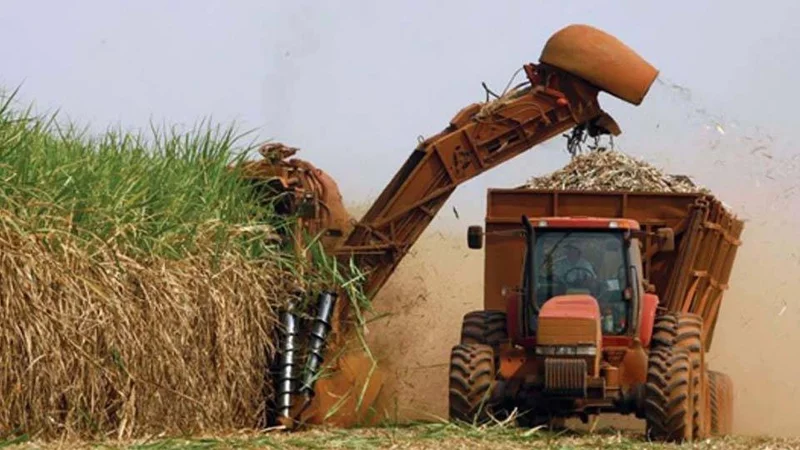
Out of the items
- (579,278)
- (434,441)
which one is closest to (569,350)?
(579,278)

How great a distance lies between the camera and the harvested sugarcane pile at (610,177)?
1833 cm

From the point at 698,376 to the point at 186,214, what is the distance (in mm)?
4828

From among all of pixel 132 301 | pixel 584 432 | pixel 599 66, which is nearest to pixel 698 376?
pixel 584 432

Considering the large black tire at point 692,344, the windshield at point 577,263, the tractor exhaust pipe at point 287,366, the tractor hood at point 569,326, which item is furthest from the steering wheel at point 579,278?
the tractor exhaust pipe at point 287,366

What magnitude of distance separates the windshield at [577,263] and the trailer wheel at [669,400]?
3.05ft

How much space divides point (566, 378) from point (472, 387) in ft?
2.77

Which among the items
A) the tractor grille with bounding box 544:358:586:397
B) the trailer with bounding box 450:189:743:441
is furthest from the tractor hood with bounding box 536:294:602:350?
the tractor grille with bounding box 544:358:586:397

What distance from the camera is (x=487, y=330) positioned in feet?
53.6

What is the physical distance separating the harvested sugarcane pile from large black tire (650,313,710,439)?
7.51ft

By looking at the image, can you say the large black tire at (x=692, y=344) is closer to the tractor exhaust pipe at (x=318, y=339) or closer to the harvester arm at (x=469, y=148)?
the harvester arm at (x=469, y=148)

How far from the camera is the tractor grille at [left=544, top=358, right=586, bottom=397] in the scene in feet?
49.3

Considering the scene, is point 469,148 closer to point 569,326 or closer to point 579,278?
point 579,278

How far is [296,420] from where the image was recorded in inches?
665

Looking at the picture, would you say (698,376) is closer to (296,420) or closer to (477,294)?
(296,420)
